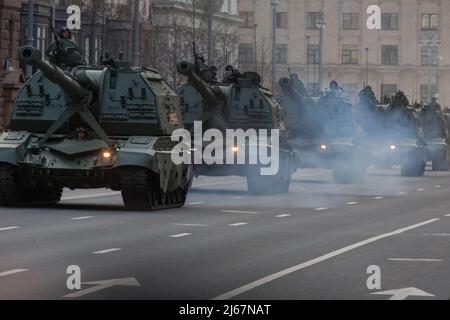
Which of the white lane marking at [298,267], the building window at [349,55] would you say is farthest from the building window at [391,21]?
the white lane marking at [298,267]

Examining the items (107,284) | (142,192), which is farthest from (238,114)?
(107,284)

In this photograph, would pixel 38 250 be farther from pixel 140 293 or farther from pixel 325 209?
pixel 325 209

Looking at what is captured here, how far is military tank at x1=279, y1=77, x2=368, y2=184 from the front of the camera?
44844 mm

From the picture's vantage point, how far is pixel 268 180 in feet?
119

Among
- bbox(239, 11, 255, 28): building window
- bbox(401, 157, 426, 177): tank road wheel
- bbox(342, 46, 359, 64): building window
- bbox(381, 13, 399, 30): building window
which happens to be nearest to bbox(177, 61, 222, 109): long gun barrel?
bbox(401, 157, 426, 177): tank road wheel

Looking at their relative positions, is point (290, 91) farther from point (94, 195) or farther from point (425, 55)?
point (425, 55)

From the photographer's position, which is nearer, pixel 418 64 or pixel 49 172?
pixel 49 172

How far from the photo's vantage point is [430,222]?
26.9 metres

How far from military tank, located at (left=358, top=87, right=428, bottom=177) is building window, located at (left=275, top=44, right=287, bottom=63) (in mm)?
90216

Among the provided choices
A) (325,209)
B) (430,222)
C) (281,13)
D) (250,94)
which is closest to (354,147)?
(250,94)

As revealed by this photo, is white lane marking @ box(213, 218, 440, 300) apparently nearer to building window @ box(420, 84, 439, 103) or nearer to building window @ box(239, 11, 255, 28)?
building window @ box(239, 11, 255, 28)

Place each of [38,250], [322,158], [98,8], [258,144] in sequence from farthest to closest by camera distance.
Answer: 1. [98,8]
2. [322,158]
3. [258,144]
4. [38,250]

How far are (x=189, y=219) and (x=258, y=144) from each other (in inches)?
396
